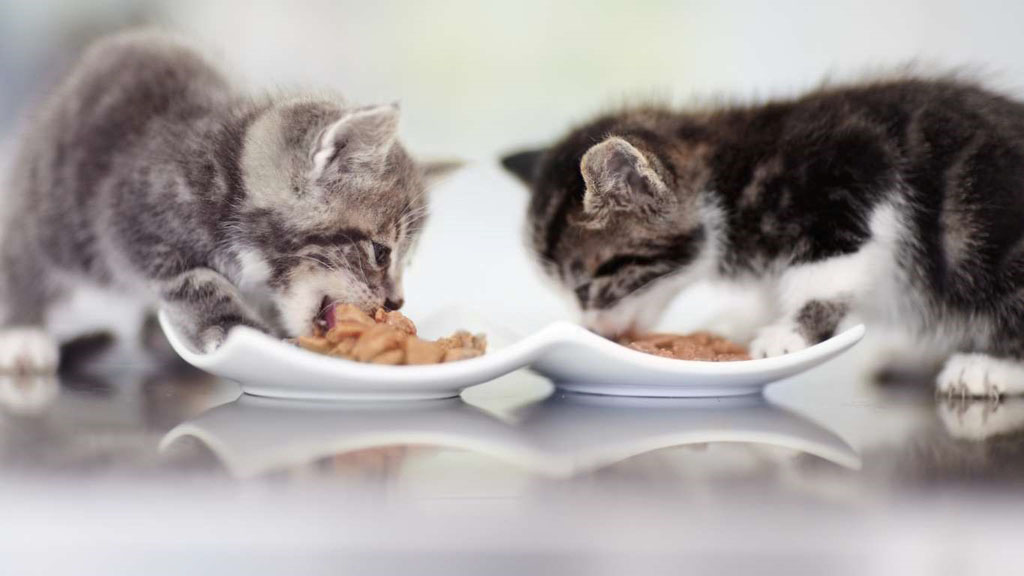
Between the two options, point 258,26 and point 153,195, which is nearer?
point 153,195

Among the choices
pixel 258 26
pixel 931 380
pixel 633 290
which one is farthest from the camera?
pixel 258 26

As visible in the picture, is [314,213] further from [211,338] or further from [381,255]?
[211,338]

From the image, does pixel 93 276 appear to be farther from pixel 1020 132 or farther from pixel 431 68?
pixel 1020 132

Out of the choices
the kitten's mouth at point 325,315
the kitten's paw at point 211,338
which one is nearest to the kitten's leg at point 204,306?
the kitten's paw at point 211,338

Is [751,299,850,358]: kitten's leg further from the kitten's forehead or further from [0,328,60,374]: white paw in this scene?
[0,328,60,374]: white paw

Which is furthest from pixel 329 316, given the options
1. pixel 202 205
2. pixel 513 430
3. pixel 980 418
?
pixel 980 418

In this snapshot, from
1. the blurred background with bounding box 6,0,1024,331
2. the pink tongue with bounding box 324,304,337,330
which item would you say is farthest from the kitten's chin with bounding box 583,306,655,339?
the blurred background with bounding box 6,0,1024,331

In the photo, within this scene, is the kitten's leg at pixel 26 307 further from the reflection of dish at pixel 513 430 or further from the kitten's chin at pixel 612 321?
the kitten's chin at pixel 612 321

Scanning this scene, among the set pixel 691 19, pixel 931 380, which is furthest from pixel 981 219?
pixel 691 19
